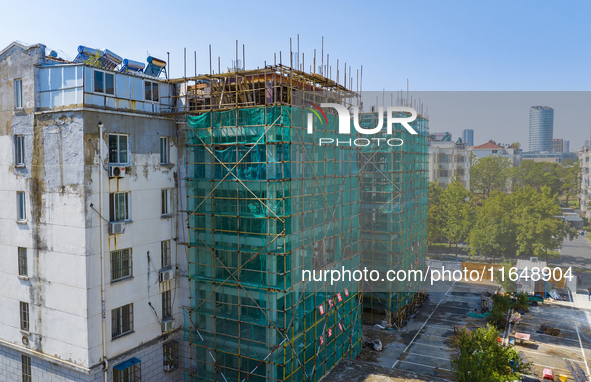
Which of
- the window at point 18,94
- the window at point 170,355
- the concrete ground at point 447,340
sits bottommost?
the concrete ground at point 447,340

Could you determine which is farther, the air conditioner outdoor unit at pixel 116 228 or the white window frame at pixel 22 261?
the white window frame at pixel 22 261

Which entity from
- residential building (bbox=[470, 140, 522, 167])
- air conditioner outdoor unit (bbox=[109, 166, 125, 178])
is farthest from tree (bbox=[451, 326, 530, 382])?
residential building (bbox=[470, 140, 522, 167])

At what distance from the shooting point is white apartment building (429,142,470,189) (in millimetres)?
69488

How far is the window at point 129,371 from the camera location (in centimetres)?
1750

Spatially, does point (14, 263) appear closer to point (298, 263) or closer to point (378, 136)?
point (298, 263)

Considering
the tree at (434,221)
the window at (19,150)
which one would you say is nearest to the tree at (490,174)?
the tree at (434,221)

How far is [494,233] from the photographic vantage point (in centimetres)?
4641

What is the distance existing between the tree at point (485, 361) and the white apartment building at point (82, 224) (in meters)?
13.1

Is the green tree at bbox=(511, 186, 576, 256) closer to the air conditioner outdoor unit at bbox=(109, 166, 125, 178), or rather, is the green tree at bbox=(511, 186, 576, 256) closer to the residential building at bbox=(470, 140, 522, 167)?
the air conditioner outdoor unit at bbox=(109, 166, 125, 178)

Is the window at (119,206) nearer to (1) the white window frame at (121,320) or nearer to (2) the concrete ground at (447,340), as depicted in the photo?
(1) the white window frame at (121,320)

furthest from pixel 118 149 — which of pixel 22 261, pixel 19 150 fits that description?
pixel 22 261

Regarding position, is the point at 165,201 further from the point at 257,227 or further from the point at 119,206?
the point at 257,227

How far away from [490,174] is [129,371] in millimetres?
71227

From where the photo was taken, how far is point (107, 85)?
17688 millimetres
